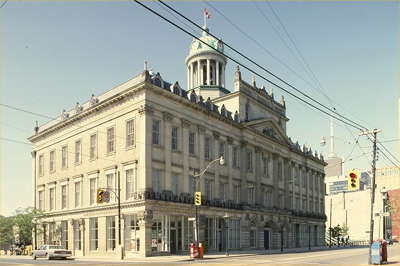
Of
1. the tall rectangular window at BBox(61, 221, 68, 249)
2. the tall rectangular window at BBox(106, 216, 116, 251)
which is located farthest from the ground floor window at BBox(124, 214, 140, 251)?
the tall rectangular window at BBox(61, 221, 68, 249)

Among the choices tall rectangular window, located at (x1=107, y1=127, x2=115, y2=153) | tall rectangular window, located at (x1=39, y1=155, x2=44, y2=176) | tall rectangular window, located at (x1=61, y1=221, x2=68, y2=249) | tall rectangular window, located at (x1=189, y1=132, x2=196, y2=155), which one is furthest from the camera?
tall rectangular window, located at (x1=39, y1=155, x2=44, y2=176)

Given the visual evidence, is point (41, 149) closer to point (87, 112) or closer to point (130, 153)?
point (87, 112)

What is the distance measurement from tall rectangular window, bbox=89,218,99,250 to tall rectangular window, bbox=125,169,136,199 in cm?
668

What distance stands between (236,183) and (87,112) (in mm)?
21043

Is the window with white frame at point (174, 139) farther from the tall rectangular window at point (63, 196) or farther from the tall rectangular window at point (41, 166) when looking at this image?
the tall rectangular window at point (41, 166)

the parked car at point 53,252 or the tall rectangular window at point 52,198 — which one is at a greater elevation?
the tall rectangular window at point 52,198

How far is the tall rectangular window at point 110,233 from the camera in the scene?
46281 millimetres

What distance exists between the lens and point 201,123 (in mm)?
52219

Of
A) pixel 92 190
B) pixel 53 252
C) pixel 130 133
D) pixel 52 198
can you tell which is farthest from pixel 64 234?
pixel 130 133

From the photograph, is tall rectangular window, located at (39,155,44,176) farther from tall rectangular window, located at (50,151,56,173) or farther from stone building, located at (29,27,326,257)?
tall rectangular window, located at (50,151,56,173)

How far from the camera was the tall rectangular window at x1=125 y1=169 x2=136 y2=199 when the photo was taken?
146 ft

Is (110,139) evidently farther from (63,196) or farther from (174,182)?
(63,196)

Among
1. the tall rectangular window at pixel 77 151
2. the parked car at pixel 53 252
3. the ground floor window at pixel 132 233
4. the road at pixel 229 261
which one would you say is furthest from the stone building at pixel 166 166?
the parked car at pixel 53 252

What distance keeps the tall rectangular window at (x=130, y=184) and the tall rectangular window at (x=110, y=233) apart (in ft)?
11.9
